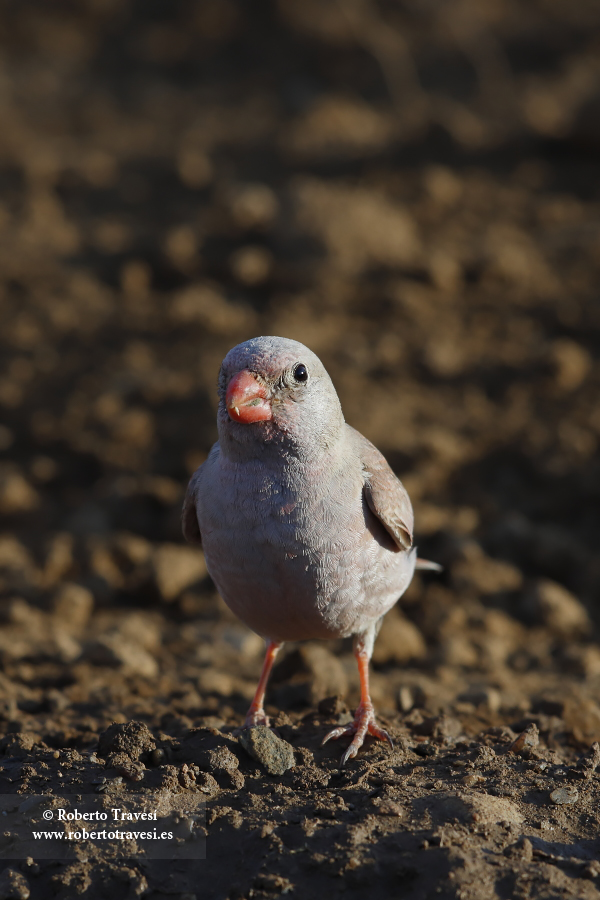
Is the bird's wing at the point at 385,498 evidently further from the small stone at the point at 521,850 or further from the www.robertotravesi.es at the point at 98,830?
the www.robertotravesi.es at the point at 98,830

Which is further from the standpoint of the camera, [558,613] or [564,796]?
[558,613]

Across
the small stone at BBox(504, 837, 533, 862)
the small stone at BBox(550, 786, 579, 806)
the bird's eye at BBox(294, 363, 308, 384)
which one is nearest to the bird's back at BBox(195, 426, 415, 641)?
the bird's eye at BBox(294, 363, 308, 384)

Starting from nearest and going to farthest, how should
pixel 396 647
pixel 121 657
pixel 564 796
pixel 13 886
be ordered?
1. pixel 13 886
2. pixel 564 796
3. pixel 121 657
4. pixel 396 647

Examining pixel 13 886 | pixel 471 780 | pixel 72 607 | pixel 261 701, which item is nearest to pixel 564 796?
pixel 471 780

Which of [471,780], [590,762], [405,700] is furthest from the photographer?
[405,700]

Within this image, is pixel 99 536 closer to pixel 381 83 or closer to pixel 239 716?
pixel 239 716

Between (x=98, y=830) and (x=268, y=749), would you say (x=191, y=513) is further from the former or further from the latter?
(x=98, y=830)

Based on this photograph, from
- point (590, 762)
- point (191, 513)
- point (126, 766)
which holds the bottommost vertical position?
point (126, 766)
